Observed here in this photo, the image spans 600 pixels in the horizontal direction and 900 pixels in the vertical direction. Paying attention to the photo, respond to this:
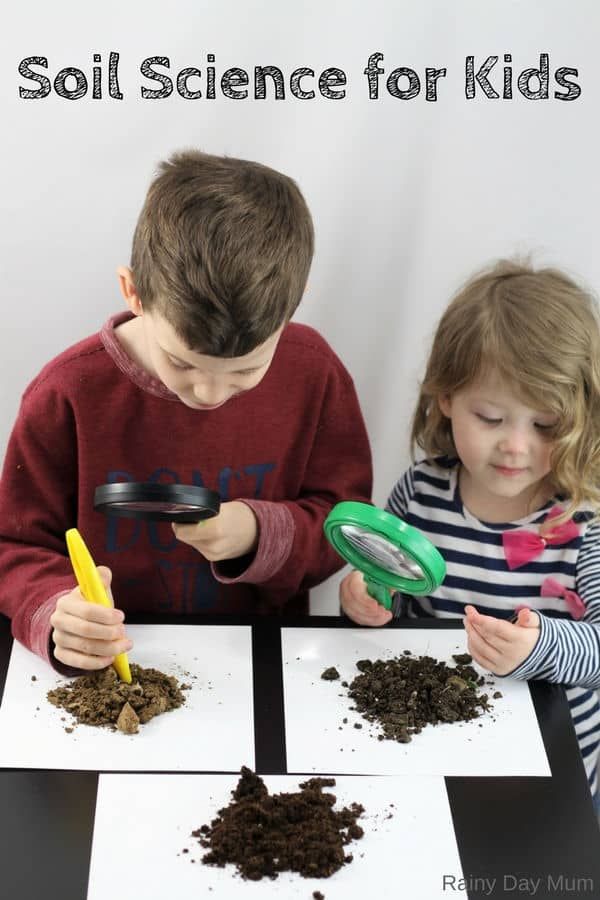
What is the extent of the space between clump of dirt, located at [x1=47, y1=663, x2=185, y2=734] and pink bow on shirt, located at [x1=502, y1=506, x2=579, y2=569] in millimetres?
528

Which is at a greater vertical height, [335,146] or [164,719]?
[335,146]

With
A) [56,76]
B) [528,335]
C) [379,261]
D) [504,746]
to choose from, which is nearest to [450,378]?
[528,335]

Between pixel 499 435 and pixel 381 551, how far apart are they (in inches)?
10.9

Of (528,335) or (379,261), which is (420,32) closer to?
(379,261)

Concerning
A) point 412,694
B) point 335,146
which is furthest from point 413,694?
point 335,146

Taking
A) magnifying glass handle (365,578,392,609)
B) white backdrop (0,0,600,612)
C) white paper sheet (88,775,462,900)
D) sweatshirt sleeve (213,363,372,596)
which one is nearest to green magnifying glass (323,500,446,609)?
magnifying glass handle (365,578,392,609)

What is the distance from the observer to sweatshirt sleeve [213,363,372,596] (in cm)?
135

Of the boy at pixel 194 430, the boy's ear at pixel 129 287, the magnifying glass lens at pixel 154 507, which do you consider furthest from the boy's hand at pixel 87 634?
the boy's ear at pixel 129 287

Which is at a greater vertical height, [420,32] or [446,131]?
[420,32]

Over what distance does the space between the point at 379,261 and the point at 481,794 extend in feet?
3.06

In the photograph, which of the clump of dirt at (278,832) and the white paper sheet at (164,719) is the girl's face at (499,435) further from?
the clump of dirt at (278,832)

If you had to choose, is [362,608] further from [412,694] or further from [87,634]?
[87,634]

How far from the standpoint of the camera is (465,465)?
1.49 meters

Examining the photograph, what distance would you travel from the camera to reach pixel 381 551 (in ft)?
4.00
